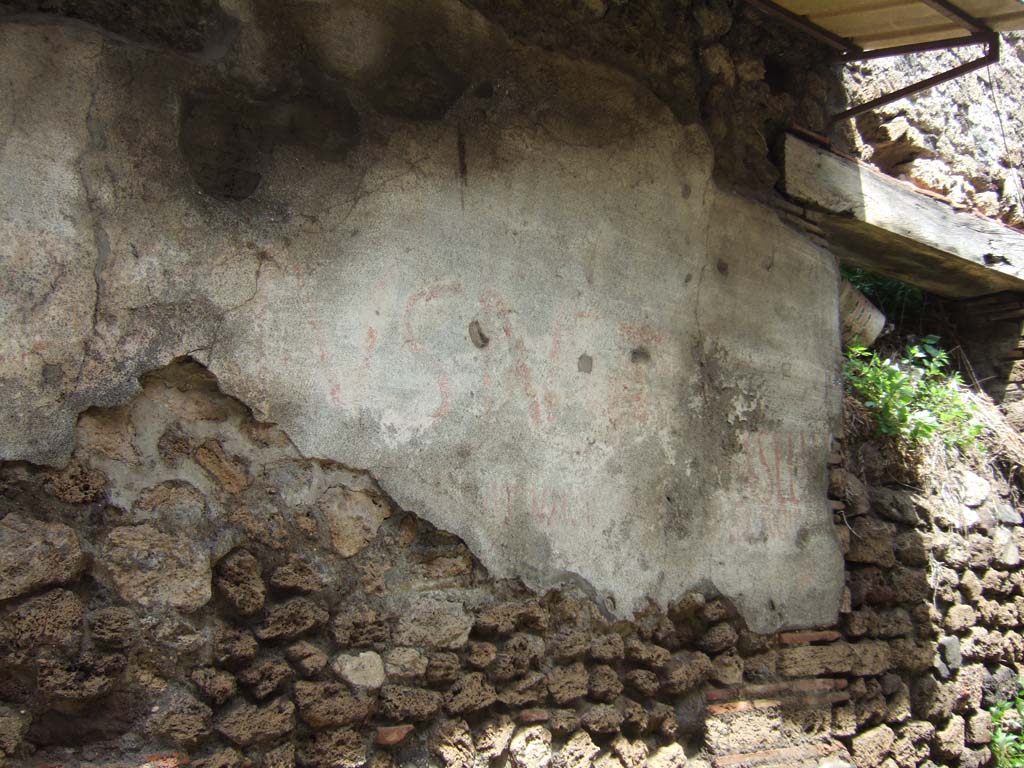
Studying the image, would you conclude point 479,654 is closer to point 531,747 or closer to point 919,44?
point 531,747

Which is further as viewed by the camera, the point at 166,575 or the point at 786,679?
the point at 786,679

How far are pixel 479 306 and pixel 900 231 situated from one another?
7.49 ft

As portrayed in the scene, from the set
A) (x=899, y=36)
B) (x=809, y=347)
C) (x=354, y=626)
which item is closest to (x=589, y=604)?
(x=354, y=626)

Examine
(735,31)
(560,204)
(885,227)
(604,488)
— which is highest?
(735,31)

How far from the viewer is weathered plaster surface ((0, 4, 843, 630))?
2098 millimetres

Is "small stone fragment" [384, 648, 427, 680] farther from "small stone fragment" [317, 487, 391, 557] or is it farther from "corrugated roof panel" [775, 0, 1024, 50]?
"corrugated roof panel" [775, 0, 1024, 50]

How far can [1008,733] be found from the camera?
13.2ft

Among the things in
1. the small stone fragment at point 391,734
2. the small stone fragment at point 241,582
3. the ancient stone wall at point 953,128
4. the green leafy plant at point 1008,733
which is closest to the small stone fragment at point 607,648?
the small stone fragment at point 391,734

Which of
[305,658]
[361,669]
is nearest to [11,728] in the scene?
[305,658]

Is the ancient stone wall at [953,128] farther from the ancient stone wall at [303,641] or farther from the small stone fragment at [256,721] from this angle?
the small stone fragment at [256,721]

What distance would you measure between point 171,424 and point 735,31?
2.55 meters

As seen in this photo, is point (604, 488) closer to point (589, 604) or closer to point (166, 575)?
point (589, 604)

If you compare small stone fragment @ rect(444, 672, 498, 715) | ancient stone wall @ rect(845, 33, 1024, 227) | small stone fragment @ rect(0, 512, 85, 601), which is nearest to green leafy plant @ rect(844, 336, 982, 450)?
ancient stone wall @ rect(845, 33, 1024, 227)

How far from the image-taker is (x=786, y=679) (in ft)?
10.7
